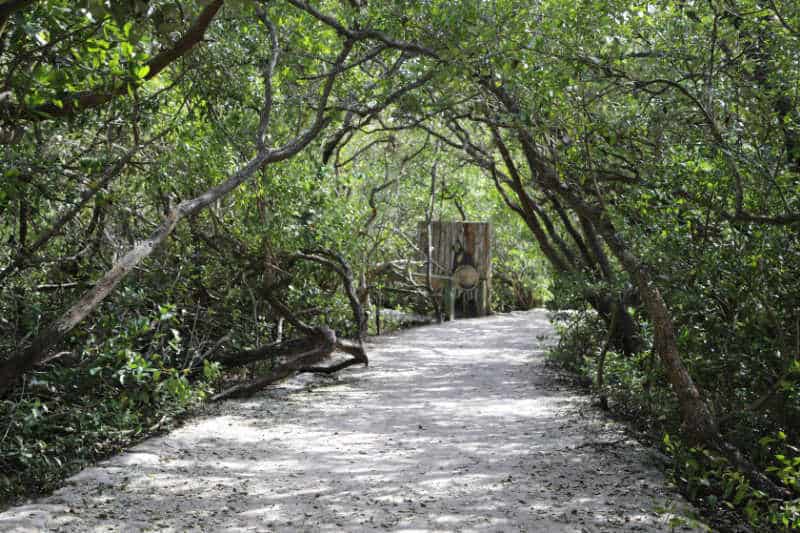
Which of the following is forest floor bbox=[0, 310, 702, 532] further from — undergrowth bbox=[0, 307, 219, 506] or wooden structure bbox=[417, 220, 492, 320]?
wooden structure bbox=[417, 220, 492, 320]

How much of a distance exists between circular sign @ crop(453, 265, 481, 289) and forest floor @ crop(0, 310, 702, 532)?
31.1 feet

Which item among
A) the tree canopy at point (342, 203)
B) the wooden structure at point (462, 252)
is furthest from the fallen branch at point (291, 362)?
the wooden structure at point (462, 252)

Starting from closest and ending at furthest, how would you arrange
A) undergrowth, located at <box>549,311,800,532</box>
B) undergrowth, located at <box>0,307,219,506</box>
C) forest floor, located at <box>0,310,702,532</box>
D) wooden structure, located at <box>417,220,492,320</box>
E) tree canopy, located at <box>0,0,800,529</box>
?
undergrowth, located at <box>549,311,800,532</box> → forest floor, located at <box>0,310,702,532</box> → tree canopy, located at <box>0,0,800,529</box> → undergrowth, located at <box>0,307,219,506</box> → wooden structure, located at <box>417,220,492,320</box>

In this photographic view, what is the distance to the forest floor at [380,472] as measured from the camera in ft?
14.0

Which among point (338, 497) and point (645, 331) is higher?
point (645, 331)

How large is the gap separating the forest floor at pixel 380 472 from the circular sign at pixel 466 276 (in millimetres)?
9465

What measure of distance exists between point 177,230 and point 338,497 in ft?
12.6

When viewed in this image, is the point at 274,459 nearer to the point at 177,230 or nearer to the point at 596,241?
the point at 177,230

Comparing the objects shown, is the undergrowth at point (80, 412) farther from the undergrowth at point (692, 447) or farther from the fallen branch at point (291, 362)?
the undergrowth at point (692, 447)

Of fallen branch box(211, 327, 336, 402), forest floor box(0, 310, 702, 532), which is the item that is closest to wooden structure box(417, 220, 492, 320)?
fallen branch box(211, 327, 336, 402)

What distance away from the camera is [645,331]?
6.89m

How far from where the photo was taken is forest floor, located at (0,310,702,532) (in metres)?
4.27

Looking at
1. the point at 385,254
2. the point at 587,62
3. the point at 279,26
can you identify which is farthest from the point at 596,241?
the point at 385,254

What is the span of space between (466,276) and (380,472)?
12.8 m
